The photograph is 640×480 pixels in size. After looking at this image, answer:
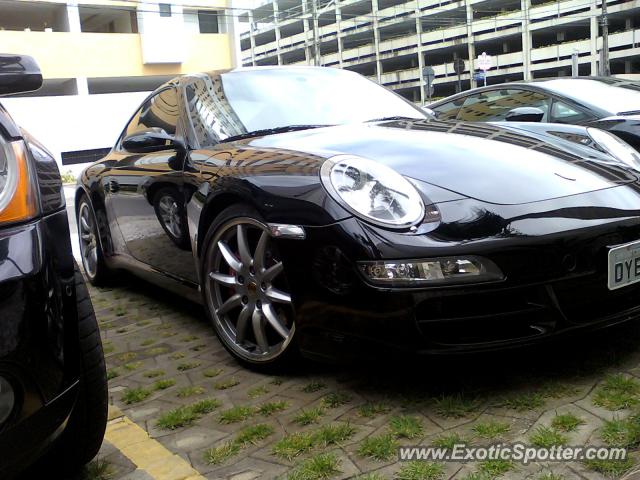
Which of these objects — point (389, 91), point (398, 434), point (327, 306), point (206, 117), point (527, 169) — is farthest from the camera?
point (389, 91)

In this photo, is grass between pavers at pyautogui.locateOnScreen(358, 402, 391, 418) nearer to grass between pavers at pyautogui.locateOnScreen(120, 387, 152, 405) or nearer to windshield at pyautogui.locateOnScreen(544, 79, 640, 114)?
grass between pavers at pyautogui.locateOnScreen(120, 387, 152, 405)

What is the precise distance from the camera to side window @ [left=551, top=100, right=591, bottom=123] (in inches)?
206

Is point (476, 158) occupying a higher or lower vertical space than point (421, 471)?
higher

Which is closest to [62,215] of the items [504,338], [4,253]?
[4,253]

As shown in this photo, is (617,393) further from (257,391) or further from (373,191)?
(257,391)

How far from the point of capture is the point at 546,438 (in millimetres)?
1927

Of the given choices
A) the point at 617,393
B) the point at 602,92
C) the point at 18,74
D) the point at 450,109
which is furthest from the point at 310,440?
the point at 450,109

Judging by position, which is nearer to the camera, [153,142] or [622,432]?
[622,432]

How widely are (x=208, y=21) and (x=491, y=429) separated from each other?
3148cm

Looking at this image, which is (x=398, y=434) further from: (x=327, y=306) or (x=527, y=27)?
(x=527, y=27)

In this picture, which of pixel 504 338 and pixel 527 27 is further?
pixel 527 27

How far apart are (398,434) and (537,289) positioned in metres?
0.63

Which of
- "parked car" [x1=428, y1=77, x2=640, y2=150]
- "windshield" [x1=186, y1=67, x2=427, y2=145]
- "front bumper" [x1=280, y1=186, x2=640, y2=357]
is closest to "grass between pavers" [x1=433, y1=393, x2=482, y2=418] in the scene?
"front bumper" [x1=280, y1=186, x2=640, y2=357]

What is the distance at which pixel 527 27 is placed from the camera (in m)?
55.6
